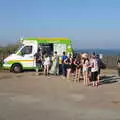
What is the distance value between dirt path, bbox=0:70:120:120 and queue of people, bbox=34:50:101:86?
0.71m

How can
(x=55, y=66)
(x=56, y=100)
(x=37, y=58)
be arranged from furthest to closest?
(x=37, y=58) → (x=55, y=66) → (x=56, y=100)

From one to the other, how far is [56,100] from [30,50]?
12.4m

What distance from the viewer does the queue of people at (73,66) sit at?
20891 millimetres

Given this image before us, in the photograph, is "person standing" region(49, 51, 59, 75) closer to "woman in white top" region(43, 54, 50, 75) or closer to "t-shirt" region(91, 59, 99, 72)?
"woman in white top" region(43, 54, 50, 75)

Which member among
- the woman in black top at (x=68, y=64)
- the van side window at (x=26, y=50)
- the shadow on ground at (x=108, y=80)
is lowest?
the shadow on ground at (x=108, y=80)

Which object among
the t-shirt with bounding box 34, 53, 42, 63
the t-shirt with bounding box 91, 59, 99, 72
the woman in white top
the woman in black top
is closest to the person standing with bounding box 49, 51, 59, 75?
the woman in white top

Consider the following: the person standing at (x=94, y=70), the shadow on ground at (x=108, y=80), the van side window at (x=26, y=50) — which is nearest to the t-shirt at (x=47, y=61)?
the van side window at (x=26, y=50)

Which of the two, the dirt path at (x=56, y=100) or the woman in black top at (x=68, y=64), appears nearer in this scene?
the dirt path at (x=56, y=100)

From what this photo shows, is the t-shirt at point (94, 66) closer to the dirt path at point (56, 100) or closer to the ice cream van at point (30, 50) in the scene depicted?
the dirt path at point (56, 100)

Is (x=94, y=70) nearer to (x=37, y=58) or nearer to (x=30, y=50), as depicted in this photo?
(x=37, y=58)

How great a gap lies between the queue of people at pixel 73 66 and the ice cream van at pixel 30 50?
61cm

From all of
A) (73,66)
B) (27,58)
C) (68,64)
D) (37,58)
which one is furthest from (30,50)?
(73,66)

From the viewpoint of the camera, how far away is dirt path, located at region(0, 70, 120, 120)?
41.4 feet

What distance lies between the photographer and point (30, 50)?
2772 centimetres
